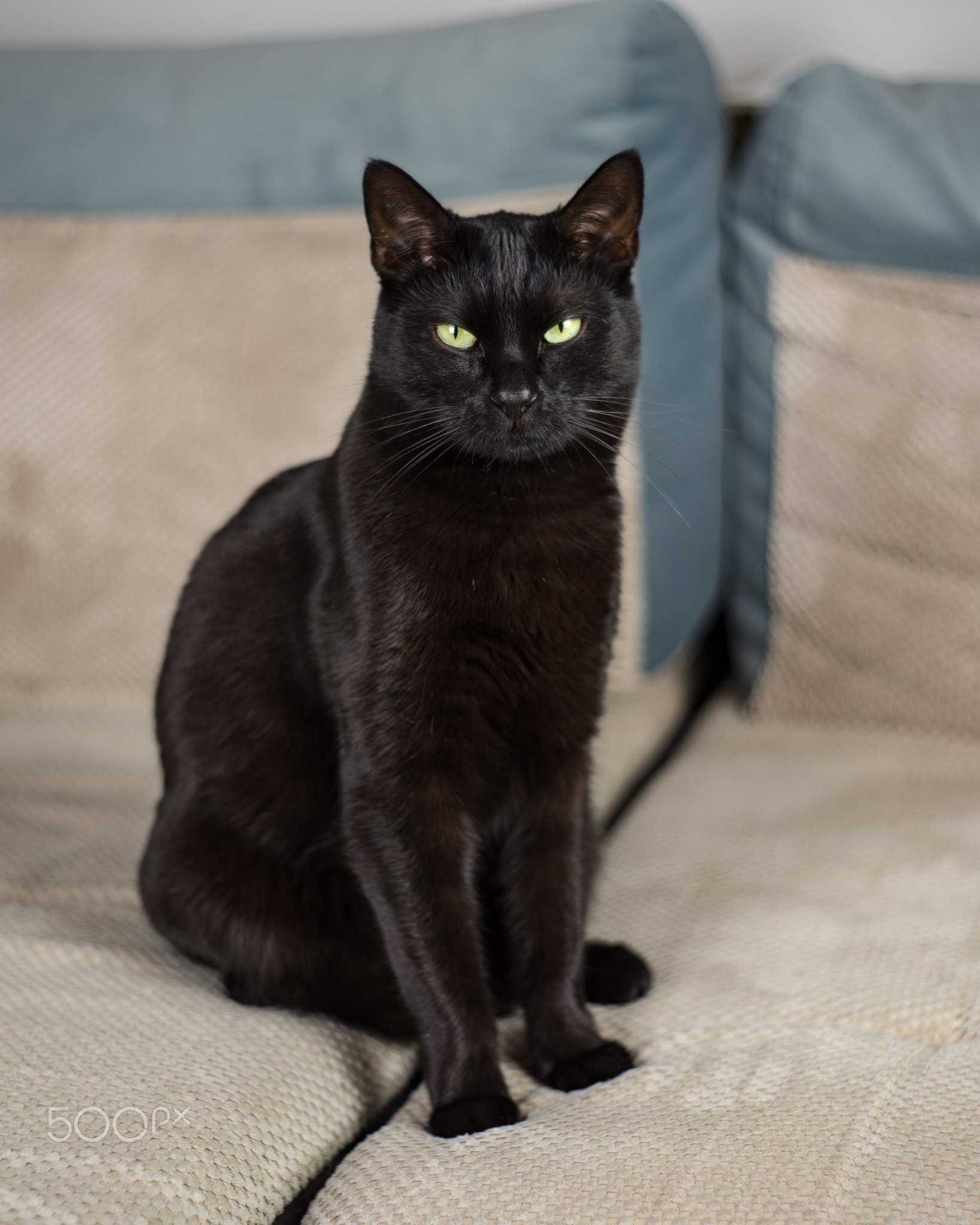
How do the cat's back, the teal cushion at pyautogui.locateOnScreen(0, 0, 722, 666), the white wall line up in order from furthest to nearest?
the white wall
the teal cushion at pyautogui.locateOnScreen(0, 0, 722, 666)
the cat's back

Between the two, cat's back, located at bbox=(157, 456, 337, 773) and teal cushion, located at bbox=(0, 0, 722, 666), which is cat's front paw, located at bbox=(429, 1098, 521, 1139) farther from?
teal cushion, located at bbox=(0, 0, 722, 666)

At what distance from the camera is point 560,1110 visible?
2.73ft

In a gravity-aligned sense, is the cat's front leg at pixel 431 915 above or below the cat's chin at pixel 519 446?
below

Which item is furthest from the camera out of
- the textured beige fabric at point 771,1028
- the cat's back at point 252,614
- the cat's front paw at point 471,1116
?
the cat's back at point 252,614

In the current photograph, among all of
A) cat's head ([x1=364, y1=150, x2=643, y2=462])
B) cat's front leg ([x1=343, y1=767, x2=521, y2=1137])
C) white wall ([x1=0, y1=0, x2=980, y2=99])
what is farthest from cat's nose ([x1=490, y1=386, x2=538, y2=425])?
white wall ([x1=0, y1=0, x2=980, y2=99])

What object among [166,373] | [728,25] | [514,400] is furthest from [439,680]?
[728,25]

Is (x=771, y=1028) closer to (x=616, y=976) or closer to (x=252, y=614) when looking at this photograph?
(x=616, y=976)

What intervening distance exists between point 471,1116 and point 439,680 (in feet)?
1.04

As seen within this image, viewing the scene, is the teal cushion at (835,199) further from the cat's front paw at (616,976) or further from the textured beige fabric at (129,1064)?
the textured beige fabric at (129,1064)

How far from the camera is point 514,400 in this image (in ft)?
2.71

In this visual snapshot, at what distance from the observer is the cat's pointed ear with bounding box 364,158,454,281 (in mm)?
857

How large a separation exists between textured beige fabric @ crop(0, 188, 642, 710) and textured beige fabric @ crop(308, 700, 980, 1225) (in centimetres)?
31

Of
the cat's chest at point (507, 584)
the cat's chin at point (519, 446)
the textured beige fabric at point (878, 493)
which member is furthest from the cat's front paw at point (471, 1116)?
the textured beige fabric at point (878, 493)

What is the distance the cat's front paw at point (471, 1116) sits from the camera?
31.8 inches
